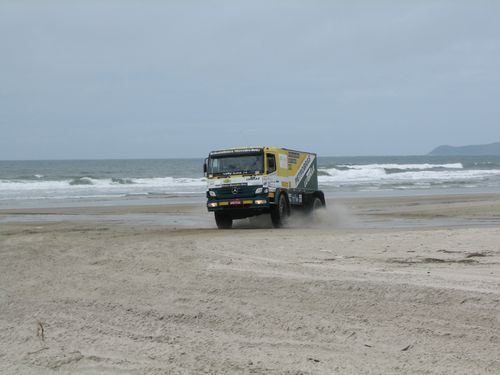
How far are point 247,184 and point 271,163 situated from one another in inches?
37.5

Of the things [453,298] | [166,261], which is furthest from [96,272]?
[453,298]

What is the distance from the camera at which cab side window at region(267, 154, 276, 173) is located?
1811cm

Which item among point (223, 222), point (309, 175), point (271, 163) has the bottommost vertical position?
point (223, 222)

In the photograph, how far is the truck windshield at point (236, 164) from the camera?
1803 centimetres

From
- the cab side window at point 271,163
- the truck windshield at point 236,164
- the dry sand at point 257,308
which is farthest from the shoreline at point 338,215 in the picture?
the dry sand at point 257,308

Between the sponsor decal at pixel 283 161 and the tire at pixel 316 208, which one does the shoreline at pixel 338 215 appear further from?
the sponsor decal at pixel 283 161

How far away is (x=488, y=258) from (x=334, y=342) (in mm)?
4761

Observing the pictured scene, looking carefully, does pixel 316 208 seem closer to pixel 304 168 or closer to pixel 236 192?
pixel 304 168

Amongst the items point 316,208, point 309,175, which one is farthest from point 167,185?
point 316,208

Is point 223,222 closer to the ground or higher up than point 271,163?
closer to the ground

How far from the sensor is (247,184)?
59.1ft

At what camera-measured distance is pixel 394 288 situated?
776 cm

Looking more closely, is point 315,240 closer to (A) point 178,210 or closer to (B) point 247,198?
(B) point 247,198

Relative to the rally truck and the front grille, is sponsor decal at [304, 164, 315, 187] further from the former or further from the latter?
the front grille
